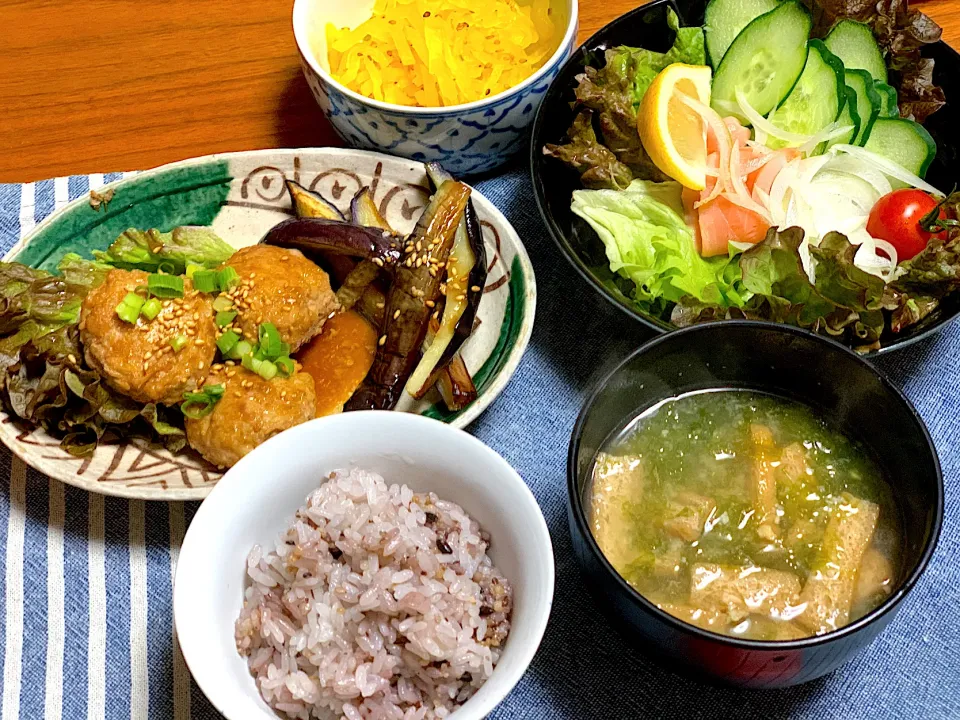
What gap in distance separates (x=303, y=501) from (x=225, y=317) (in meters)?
0.50

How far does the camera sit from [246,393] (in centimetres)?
188

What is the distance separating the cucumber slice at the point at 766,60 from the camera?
2188mm

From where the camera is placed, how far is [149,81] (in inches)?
99.9

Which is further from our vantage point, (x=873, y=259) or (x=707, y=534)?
(x=873, y=259)

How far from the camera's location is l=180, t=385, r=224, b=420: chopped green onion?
1.88 meters

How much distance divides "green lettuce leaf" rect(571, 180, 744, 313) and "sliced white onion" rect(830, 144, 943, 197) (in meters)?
0.39

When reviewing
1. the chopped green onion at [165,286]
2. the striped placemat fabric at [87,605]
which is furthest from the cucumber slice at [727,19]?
the striped placemat fabric at [87,605]

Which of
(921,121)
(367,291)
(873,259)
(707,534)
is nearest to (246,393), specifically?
(367,291)

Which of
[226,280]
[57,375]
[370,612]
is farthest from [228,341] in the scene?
[370,612]

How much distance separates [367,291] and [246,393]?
0.39 meters

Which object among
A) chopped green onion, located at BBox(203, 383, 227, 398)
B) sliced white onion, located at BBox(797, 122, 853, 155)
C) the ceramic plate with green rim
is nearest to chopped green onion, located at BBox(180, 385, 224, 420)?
chopped green onion, located at BBox(203, 383, 227, 398)

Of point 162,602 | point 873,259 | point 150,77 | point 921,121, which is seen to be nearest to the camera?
point 162,602

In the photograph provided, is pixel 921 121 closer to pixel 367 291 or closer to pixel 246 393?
pixel 367 291

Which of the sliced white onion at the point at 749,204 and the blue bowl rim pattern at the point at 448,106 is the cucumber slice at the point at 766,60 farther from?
the blue bowl rim pattern at the point at 448,106
